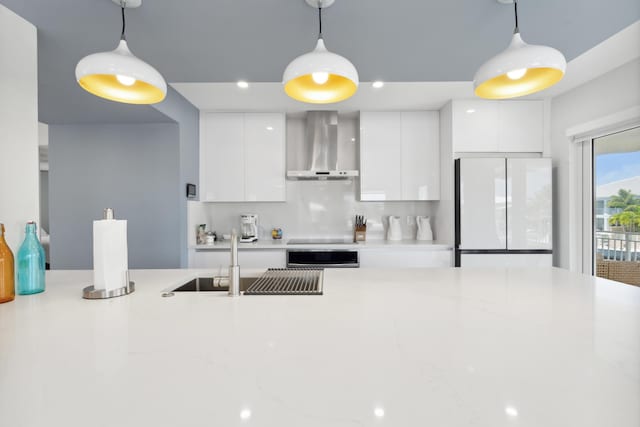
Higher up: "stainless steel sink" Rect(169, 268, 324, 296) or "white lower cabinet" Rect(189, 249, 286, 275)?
"stainless steel sink" Rect(169, 268, 324, 296)

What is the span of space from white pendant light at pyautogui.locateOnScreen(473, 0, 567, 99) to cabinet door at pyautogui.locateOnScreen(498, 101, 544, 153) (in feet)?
6.19

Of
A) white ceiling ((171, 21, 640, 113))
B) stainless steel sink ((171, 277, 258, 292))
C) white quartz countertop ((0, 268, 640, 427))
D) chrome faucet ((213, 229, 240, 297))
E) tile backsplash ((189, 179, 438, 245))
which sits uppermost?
white ceiling ((171, 21, 640, 113))

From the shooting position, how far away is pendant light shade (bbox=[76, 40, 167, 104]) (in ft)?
3.68

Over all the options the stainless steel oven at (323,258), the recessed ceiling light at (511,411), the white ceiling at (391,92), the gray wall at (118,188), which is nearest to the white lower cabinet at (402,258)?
the stainless steel oven at (323,258)

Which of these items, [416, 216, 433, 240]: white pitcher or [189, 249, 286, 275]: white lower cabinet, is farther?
[416, 216, 433, 240]: white pitcher

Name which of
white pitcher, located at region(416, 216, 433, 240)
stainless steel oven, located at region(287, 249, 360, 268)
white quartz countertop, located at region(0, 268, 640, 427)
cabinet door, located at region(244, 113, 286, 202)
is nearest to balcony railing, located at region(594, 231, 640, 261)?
white pitcher, located at region(416, 216, 433, 240)

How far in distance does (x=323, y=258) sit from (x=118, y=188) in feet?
6.87

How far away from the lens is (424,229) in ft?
11.5

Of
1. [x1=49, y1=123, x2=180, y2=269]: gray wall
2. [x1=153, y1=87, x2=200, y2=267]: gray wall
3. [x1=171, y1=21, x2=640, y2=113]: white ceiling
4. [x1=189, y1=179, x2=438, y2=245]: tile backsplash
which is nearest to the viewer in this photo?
[x1=171, y1=21, x2=640, y2=113]: white ceiling

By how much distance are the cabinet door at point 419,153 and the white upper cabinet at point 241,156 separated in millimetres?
1327

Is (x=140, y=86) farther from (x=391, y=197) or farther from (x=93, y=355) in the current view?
(x=391, y=197)

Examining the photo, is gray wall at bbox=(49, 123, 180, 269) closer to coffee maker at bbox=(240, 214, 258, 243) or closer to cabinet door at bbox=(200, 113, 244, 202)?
Answer: cabinet door at bbox=(200, 113, 244, 202)

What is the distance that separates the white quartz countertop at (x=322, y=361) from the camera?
53cm

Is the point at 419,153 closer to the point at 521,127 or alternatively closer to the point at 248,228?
the point at 521,127
